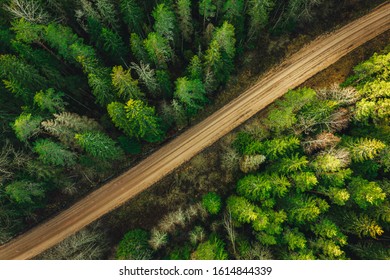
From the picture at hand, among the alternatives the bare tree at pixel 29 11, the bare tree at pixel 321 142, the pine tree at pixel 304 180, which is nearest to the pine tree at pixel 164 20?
the bare tree at pixel 29 11

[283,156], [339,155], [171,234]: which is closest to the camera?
[339,155]

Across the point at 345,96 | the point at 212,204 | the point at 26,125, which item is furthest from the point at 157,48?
the point at 345,96

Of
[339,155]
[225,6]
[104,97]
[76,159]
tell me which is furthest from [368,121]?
[76,159]

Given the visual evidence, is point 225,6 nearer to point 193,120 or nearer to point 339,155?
point 193,120

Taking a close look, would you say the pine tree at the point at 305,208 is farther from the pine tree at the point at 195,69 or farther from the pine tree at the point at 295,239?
the pine tree at the point at 195,69

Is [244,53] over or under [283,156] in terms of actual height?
over

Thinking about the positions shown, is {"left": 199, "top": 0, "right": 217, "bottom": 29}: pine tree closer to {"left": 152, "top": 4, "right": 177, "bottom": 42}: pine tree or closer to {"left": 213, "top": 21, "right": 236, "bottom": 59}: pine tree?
{"left": 213, "top": 21, "right": 236, "bottom": 59}: pine tree
